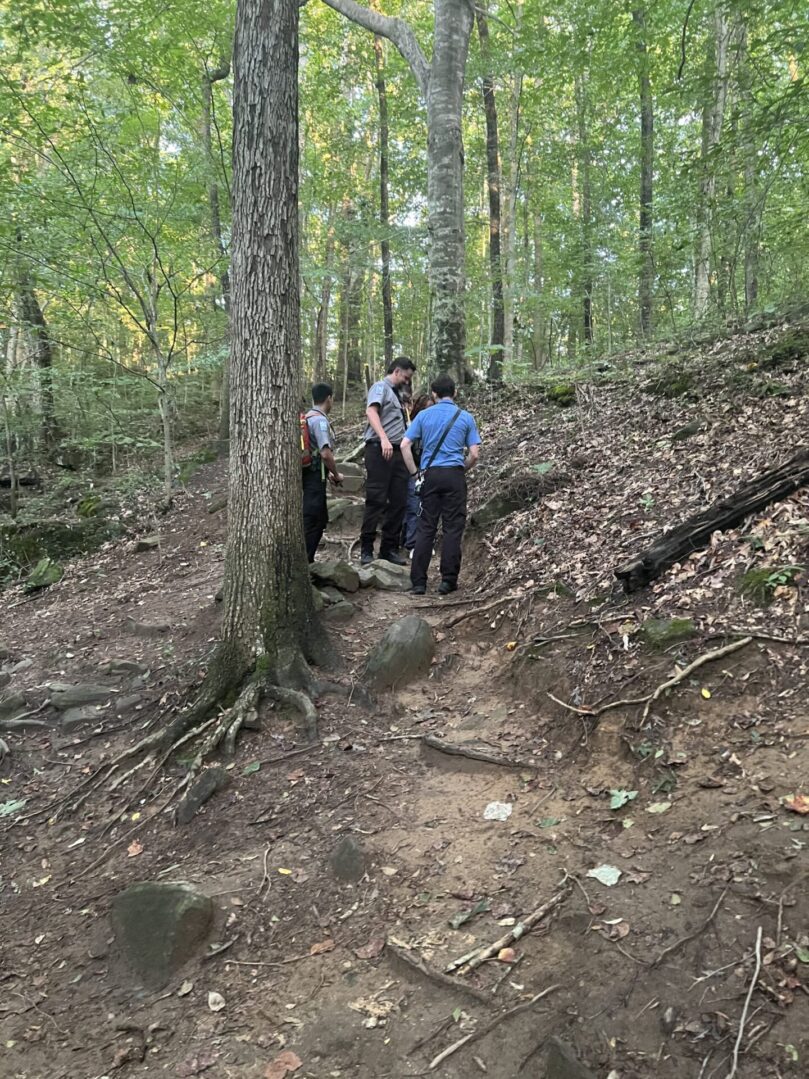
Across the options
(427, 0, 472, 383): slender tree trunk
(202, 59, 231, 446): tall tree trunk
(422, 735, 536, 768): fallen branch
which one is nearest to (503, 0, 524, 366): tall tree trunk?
(427, 0, 472, 383): slender tree trunk

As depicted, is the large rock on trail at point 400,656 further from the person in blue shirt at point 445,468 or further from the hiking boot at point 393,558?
the hiking boot at point 393,558

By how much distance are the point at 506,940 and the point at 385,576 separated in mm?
4484

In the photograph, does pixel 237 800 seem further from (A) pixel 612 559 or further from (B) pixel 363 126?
(B) pixel 363 126

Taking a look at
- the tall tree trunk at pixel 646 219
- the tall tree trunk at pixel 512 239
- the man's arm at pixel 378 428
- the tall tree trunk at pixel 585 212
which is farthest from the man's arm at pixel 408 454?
the tall tree trunk at pixel 585 212

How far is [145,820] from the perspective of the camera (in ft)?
12.8

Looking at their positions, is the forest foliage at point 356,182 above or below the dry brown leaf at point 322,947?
above

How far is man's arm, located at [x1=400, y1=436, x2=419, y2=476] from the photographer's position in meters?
6.60

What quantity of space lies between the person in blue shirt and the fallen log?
7.01 feet

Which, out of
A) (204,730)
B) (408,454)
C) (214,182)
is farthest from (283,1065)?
(214,182)

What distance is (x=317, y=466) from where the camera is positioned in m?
6.48

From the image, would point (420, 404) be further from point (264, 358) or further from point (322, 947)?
point (322, 947)

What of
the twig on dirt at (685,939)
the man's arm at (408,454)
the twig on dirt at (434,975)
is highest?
the man's arm at (408,454)

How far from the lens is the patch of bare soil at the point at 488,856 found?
7.42 ft

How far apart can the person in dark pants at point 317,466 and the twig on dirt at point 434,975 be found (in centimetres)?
413
